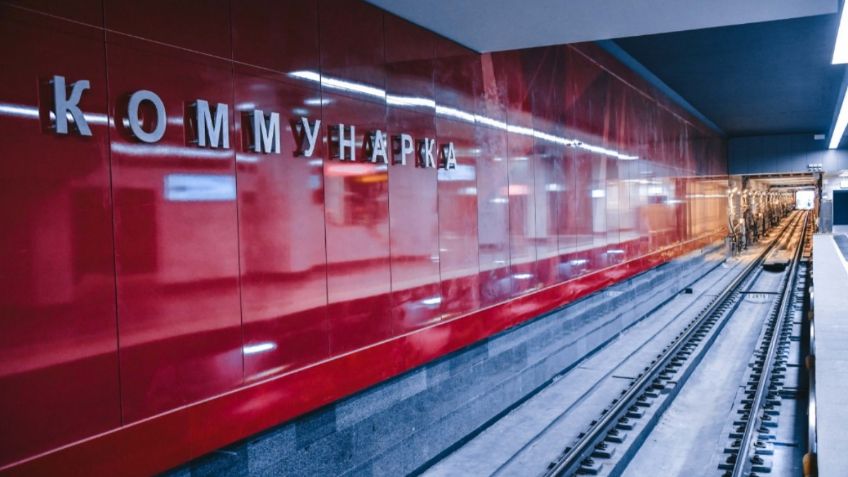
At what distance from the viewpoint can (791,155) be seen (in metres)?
23.6

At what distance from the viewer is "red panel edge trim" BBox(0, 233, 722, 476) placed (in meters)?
3.02

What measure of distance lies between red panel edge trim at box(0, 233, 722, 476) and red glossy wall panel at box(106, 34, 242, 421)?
0.10 meters

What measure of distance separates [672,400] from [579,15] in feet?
16.9

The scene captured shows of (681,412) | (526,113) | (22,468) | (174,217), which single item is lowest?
(681,412)

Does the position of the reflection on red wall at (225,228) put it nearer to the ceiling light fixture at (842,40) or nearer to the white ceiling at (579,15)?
the white ceiling at (579,15)

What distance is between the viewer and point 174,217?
3496 mm

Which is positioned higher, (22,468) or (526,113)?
(526,113)

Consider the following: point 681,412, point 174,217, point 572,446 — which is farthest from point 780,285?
point 174,217

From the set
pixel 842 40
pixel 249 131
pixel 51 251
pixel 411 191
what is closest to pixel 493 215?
pixel 411 191

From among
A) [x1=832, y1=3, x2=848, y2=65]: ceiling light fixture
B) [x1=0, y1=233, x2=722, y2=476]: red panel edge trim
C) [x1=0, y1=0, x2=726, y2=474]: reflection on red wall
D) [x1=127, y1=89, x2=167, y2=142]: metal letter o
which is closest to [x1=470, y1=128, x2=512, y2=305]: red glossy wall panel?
[x1=0, y1=0, x2=726, y2=474]: reflection on red wall

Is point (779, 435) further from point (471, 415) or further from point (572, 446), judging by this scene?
point (471, 415)

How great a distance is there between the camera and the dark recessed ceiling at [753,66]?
1001 centimetres

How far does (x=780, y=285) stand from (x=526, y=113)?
1407cm

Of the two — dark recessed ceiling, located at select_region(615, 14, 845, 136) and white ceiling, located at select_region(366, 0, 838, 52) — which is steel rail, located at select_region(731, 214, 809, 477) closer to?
white ceiling, located at select_region(366, 0, 838, 52)
